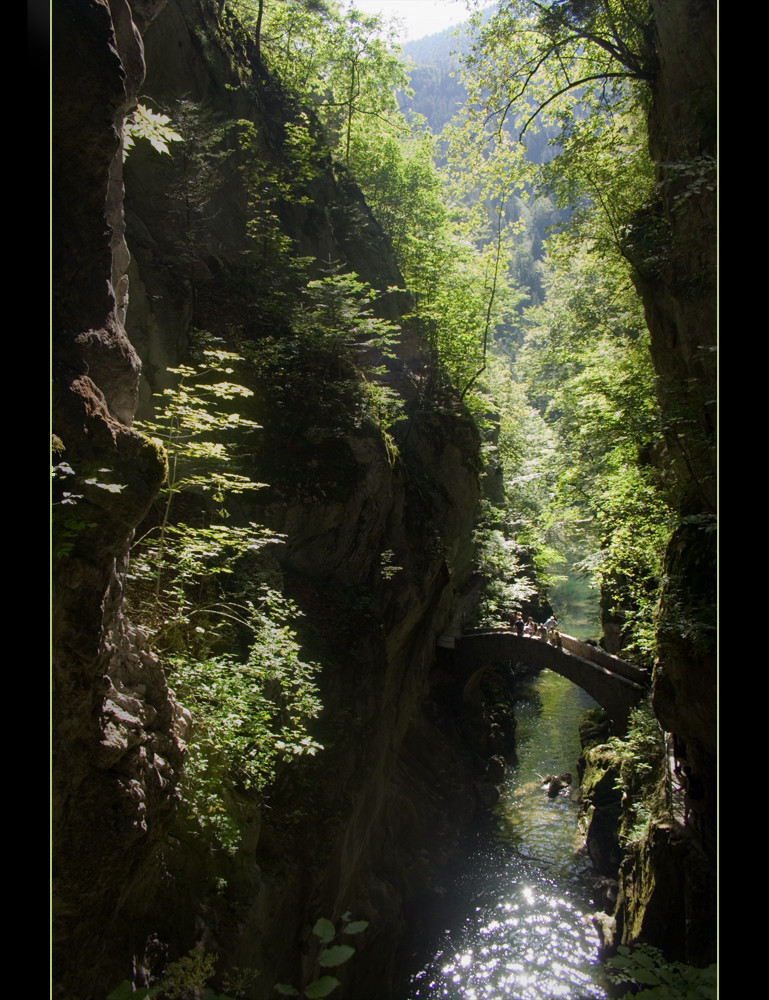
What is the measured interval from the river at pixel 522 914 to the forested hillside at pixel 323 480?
0.70m

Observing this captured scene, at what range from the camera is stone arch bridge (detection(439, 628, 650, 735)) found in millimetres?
Answer: 16141

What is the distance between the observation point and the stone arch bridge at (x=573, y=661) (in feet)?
53.0

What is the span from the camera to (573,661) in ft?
56.5

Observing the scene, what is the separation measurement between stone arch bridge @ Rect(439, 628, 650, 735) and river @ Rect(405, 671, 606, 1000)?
3.11m

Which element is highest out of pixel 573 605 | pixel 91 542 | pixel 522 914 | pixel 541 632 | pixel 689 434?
pixel 689 434

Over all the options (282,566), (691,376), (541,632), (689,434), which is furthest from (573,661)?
(282,566)

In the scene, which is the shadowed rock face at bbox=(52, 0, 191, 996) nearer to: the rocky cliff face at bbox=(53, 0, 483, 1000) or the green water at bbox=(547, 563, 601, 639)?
the rocky cliff face at bbox=(53, 0, 483, 1000)

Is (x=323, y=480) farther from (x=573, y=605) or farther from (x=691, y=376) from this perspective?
(x=573, y=605)

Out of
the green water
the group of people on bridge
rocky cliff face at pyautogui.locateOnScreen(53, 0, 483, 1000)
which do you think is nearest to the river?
rocky cliff face at pyautogui.locateOnScreen(53, 0, 483, 1000)

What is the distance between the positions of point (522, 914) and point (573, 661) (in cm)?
651

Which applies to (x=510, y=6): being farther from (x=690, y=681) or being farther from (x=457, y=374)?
(x=690, y=681)
